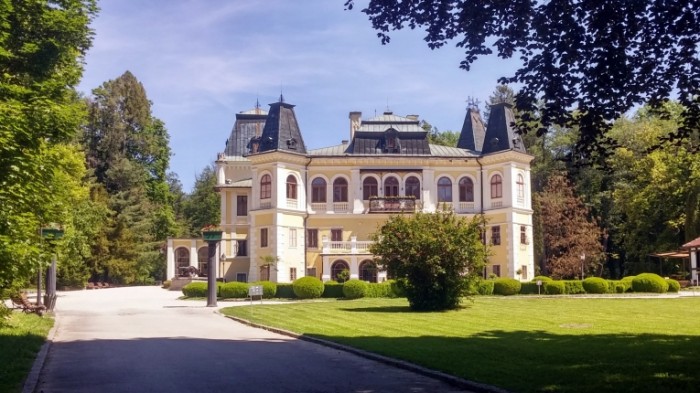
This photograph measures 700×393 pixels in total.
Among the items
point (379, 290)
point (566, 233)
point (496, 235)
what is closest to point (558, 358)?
point (379, 290)

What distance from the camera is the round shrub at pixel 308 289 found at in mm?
42219

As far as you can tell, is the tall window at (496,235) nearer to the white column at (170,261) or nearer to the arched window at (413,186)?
the arched window at (413,186)

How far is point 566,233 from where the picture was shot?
58062 mm

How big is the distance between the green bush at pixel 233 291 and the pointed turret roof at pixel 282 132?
44.5 feet

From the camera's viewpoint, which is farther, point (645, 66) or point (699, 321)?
point (699, 321)

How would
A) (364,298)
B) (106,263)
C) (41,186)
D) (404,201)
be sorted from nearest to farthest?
(41,186) → (364,298) → (404,201) → (106,263)

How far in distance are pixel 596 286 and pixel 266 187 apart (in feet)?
80.2

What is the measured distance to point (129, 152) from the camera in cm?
7594

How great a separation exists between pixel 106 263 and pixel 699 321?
55.4m

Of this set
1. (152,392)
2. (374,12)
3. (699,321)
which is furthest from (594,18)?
(699,321)

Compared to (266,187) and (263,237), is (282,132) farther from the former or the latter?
(263,237)

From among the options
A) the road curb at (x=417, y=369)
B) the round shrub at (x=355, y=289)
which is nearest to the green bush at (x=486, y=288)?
the round shrub at (x=355, y=289)

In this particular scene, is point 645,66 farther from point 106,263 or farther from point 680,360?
point 106,263

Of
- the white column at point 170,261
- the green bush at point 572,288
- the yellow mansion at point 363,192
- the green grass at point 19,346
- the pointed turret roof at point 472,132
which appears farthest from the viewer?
the white column at point 170,261
